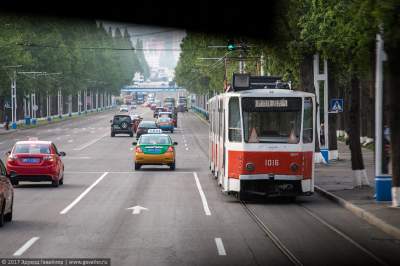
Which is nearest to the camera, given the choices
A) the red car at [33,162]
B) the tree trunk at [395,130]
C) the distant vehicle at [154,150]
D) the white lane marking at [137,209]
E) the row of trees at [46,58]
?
the tree trunk at [395,130]

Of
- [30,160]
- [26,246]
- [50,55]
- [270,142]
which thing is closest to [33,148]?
[30,160]

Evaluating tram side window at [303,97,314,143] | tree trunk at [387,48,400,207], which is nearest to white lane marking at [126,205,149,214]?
tram side window at [303,97,314,143]

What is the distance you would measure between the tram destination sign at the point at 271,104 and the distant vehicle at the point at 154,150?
16.3 metres

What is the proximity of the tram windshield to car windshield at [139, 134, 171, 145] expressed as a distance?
16501mm

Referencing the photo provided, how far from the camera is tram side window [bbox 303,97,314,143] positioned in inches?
1181

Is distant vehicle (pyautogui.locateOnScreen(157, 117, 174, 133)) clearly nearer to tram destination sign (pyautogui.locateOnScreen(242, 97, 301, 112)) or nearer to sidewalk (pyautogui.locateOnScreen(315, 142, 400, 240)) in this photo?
sidewalk (pyautogui.locateOnScreen(315, 142, 400, 240))

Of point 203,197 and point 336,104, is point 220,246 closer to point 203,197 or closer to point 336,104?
point 203,197

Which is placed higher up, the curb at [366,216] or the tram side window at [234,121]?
the tram side window at [234,121]

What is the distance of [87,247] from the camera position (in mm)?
18922

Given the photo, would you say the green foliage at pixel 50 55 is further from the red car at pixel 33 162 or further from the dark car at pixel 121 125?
the red car at pixel 33 162

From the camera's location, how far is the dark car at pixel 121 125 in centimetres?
9194

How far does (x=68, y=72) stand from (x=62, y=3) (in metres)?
138

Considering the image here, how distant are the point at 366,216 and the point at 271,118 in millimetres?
5696

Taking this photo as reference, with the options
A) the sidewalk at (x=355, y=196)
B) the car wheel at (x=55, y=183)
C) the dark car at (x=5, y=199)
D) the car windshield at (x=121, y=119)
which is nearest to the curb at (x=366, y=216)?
the sidewalk at (x=355, y=196)
